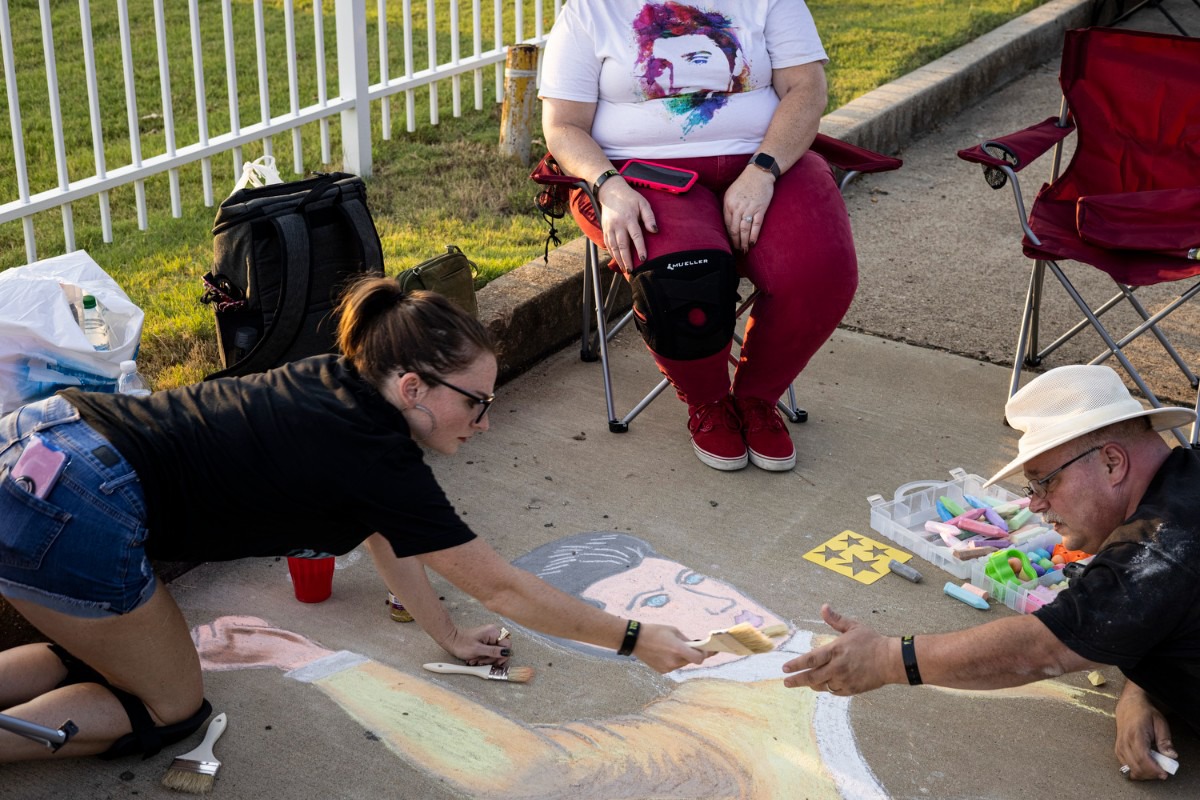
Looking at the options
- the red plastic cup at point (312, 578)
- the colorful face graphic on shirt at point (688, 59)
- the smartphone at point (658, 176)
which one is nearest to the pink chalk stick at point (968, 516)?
the smartphone at point (658, 176)

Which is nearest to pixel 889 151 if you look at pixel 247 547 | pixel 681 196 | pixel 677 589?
pixel 681 196

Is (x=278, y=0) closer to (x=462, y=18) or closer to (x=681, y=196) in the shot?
(x=462, y=18)

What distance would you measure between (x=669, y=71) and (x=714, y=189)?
38cm

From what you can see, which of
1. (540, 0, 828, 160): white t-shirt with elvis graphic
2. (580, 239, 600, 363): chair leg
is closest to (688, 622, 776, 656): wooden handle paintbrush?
(540, 0, 828, 160): white t-shirt with elvis graphic

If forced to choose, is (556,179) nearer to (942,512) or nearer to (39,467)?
(942,512)

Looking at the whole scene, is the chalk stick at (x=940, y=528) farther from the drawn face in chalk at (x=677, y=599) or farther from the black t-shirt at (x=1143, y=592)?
the black t-shirt at (x=1143, y=592)

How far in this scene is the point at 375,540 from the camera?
2646 millimetres

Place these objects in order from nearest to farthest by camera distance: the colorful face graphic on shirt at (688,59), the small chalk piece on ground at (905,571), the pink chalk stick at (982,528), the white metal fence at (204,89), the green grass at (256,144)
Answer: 1. the small chalk piece on ground at (905,571)
2. the pink chalk stick at (982,528)
3. the colorful face graphic on shirt at (688,59)
4. the white metal fence at (204,89)
5. the green grass at (256,144)

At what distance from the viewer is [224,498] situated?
227cm

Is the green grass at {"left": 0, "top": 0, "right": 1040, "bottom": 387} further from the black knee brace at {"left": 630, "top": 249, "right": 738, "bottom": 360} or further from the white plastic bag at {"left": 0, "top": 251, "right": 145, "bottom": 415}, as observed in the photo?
the black knee brace at {"left": 630, "top": 249, "right": 738, "bottom": 360}

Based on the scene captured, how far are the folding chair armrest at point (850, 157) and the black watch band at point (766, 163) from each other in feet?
0.93

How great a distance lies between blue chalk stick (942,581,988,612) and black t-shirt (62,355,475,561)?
54.1 inches

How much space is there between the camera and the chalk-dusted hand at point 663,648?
232 centimetres

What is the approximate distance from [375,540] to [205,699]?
0.48m
